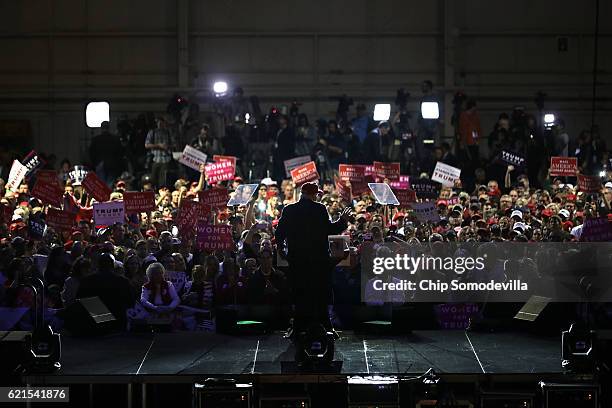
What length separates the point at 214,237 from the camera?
15.8m

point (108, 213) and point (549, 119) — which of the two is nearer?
point (108, 213)

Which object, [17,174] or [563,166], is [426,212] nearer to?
[563,166]

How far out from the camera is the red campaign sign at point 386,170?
20.7 meters

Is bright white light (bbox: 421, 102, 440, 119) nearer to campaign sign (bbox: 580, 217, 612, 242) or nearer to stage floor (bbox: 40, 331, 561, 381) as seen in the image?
campaign sign (bbox: 580, 217, 612, 242)

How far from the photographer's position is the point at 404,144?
83.1 ft

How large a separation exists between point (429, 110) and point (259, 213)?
7.18 m

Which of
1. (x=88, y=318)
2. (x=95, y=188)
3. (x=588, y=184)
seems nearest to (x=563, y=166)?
(x=588, y=184)

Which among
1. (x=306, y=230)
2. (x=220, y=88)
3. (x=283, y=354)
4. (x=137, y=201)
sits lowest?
(x=283, y=354)

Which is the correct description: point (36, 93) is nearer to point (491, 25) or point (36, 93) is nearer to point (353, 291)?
point (491, 25)

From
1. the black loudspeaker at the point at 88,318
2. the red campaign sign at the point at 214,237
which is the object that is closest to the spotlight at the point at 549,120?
the red campaign sign at the point at 214,237

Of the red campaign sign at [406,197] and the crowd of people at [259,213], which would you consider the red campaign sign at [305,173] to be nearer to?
the crowd of people at [259,213]

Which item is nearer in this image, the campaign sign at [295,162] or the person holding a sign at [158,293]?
the person holding a sign at [158,293]

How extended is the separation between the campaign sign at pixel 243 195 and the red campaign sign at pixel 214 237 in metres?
3.01

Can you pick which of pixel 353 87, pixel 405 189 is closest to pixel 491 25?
pixel 353 87
